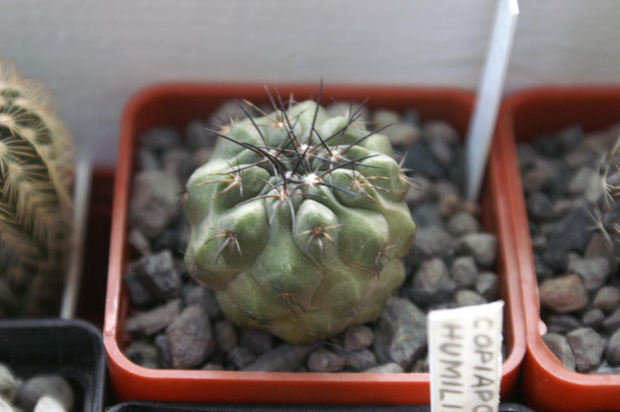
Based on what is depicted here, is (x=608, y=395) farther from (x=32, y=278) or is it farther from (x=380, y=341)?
(x=32, y=278)

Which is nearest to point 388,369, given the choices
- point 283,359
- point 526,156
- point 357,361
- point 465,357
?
point 357,361

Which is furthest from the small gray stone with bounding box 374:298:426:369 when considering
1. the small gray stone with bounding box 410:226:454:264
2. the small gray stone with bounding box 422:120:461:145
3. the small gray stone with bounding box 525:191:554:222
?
the small gray stone with bounding box 422:120:461:145

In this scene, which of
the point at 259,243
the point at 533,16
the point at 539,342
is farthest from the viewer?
the point at 533,16

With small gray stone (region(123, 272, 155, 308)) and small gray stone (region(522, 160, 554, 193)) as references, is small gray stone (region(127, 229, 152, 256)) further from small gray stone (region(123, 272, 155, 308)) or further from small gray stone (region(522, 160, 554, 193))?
small gray stone (region(522, 160, 554, 193))

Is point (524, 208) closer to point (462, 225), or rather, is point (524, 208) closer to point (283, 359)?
point (462, 225)

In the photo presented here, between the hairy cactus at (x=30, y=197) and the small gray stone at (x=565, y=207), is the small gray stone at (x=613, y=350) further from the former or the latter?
the hairy cactus at (x=30, y=197)

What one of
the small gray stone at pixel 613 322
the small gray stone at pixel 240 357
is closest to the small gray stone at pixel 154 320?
the small gray stone at pixel 240 357

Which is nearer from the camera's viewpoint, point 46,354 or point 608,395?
point 608,395

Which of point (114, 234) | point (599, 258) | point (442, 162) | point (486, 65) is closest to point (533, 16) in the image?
point (486, 65)
